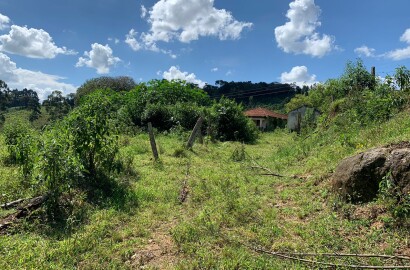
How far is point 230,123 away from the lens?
19562 millimetres

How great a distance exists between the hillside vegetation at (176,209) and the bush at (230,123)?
931 cm

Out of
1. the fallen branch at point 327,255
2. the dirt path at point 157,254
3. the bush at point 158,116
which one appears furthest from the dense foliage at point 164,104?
Result: the fallen branch at point 327,255

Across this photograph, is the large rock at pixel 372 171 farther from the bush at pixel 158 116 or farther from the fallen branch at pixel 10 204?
the bush at pixel 158 116

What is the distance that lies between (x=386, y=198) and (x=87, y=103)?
5.99 metres

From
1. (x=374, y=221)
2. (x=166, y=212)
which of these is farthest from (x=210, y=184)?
(x=374, y=221)

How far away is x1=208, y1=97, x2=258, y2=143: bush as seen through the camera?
1914 cm

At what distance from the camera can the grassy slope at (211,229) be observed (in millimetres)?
3924

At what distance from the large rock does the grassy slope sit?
289 mm

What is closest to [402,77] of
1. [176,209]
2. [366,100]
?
[366,100]

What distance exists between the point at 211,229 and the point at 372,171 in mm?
2709

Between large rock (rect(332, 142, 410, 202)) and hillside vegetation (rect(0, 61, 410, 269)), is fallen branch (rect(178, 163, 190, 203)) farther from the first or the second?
large rock (rect(332, 142, 410, 202))

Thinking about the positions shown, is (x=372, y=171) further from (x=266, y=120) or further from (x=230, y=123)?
(x=266, y=120)

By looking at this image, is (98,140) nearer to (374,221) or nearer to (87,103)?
(87,103)

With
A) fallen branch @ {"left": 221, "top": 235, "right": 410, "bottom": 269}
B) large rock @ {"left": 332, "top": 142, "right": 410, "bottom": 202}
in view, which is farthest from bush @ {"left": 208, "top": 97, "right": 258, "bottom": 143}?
fallen branch @ {"left": 221, "top": 235, "right": 410, "bottom": 269}
